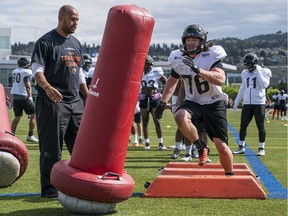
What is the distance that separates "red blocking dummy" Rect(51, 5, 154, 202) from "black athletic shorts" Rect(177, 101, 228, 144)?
125 centimetres

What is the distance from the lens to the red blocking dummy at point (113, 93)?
495cm

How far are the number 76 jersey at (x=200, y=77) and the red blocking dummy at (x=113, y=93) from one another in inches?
44.5

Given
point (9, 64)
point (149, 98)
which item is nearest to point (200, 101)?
point (149, 98)

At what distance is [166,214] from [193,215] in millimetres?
257

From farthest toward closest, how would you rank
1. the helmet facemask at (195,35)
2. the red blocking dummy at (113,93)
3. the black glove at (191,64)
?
the helmet facemask at (195,35) → the black glove at (191,64) → the red blocking dummy at (113,93)

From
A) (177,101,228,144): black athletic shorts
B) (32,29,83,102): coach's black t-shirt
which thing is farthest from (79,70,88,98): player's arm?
(177,101,228,144): black athletic shorts

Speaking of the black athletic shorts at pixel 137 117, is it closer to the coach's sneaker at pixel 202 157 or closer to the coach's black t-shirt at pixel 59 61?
the coach's black t-shirt at pixel 59 61

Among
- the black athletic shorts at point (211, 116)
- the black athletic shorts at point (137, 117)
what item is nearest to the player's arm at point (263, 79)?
the black athletic shorts at point (137, 117)

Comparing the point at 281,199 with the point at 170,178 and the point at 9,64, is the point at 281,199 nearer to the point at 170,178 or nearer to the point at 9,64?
the point at 170,178

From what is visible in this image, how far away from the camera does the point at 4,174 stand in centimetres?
621

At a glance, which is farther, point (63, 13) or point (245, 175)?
point (245, 175)

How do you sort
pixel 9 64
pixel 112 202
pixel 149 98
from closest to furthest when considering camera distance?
pixel 112 202, pixel 149 98, pixel 9 64

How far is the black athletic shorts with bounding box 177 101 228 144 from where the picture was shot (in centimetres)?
612

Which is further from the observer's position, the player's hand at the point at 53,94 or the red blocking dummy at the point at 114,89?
the player's hand at the point at 53,94
